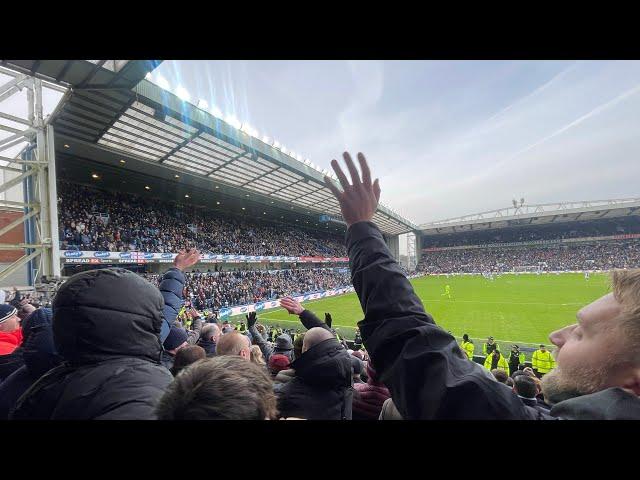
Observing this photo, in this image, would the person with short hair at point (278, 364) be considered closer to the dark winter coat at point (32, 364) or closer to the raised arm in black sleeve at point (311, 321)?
the raised arm in black sleeve at point (311, 321)

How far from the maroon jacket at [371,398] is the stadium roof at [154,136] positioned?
9.78 m

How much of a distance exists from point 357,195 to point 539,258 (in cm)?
6250

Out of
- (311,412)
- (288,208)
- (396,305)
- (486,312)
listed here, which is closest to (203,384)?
(396,305)

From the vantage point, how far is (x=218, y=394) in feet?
3.14

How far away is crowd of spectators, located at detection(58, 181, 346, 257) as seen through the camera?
1842cm

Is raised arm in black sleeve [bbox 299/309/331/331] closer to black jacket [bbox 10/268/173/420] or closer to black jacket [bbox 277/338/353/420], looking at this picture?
black jacket [bbox 277/338/353/420]

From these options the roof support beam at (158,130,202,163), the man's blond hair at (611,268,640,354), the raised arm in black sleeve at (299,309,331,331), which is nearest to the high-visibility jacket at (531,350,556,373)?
the raised arm in black sleeve at (299,309,331,331)

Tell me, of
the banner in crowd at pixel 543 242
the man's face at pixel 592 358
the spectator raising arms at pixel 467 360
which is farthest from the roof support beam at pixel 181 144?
the banner in crowd at pixel 543 242

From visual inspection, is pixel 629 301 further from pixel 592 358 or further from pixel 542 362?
pixel 542 362

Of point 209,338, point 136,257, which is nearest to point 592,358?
point 209,338

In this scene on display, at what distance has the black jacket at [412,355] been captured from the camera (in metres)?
0.80
